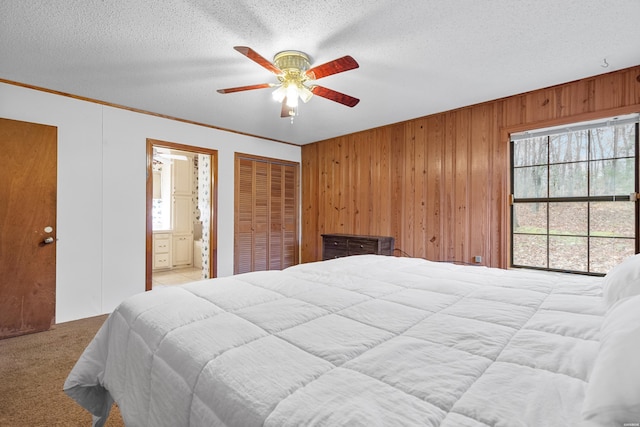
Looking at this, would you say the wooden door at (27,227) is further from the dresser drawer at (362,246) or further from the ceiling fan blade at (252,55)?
the dresser drawer at (362,246)

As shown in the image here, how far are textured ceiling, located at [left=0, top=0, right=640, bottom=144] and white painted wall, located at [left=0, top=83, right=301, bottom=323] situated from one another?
0.79ft

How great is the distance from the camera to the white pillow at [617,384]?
0.51 metres

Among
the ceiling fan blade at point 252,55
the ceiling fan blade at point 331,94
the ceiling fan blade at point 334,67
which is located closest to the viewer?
the ceiling fan blade at point 252,55

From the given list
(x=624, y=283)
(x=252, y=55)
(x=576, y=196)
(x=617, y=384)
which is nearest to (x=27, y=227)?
(x=252, y=55)

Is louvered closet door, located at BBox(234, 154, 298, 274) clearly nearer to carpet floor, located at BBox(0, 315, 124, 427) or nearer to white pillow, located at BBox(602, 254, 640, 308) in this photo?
carpet floor, located at BBox(0, 315, 124, 427)

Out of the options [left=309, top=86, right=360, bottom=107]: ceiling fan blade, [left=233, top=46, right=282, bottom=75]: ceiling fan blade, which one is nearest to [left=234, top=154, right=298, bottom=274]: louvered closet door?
[left=309, top=86, right=360, bottom=107]: ceiling fan blade

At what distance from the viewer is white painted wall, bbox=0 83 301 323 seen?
10.6 feet

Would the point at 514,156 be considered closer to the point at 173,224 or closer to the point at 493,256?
the point at 493,256

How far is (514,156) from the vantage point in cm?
335

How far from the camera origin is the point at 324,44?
2.29 meters

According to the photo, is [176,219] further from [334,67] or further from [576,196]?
[576,196]

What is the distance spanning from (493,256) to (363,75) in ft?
7.89

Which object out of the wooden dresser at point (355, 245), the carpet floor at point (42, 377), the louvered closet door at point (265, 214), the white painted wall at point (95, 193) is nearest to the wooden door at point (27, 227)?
the white painted wall at point (95, 193)

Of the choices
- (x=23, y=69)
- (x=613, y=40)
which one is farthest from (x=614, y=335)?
(x=23, y=69)
